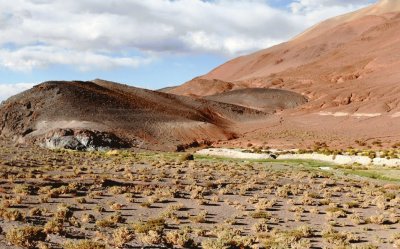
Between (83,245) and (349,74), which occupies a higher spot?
(349,74)

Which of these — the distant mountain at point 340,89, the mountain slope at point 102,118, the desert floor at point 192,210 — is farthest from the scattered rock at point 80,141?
the desert floor at point 192,210

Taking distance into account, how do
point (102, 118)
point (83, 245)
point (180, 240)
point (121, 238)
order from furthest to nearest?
1. point (102, 118)
2. point (180, 240)
3. point (121, 238)
4. point (83, 245)

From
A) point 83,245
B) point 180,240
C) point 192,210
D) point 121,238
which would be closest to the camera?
point 83,245

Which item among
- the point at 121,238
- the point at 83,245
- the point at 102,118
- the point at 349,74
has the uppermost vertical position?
the point at 349,74

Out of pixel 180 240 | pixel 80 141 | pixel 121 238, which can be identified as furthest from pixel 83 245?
pixel 80 141

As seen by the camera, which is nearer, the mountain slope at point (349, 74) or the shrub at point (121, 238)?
the shrub at point (121, 238)

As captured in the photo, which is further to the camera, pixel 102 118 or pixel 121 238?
pixel 102 118

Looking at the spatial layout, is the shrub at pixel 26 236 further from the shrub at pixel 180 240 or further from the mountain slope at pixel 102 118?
the mountain slope at pixel 102 118

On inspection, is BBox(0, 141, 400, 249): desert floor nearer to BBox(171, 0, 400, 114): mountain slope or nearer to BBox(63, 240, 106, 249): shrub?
BBox(63, 240, 106, 249): shrub

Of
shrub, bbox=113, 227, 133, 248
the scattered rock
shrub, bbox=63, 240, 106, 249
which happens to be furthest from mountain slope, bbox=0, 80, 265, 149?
shrub, bbox=63, 240, 106, 249

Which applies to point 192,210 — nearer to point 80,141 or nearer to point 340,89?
point 80,141

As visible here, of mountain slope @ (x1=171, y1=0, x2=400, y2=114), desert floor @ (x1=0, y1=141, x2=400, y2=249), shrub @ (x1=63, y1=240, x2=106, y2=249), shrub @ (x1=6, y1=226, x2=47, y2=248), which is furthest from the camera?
mountain slope @ (x1=171, y1=0, x2=400, y2=114)

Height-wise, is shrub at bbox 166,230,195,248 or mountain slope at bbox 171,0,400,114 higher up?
mountain slope at bbox 171,0,400,114

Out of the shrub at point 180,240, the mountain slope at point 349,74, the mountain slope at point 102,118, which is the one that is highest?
the mountain slope at point 349,74
